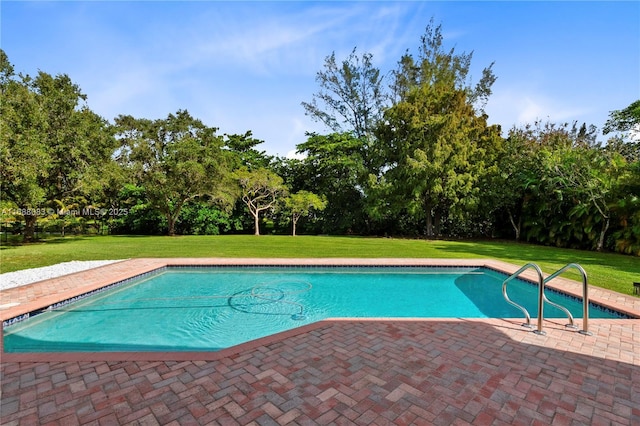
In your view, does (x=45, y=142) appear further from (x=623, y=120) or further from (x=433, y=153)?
(x=623, y=120)

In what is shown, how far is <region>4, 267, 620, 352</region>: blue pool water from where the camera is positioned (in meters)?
5.25

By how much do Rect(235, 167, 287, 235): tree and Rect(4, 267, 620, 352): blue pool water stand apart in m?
12.4

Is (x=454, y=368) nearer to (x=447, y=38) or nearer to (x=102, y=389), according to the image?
(x=102, y=389)

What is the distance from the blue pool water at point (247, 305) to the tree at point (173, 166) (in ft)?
36.7

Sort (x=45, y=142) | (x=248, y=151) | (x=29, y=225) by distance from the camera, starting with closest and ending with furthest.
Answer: (x=45, y=142) → (x=29, y=225) → (x=248, y=151)

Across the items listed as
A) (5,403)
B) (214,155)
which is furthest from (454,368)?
(214,155)

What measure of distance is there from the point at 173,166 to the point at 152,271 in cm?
1207

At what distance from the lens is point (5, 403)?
279cm

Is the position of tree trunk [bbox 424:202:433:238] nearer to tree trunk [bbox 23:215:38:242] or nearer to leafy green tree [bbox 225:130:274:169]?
leafy green tree [bbox 225:130:274:169]

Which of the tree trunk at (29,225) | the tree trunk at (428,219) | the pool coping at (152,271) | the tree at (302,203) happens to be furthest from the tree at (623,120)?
the tree trunk at (29,225)

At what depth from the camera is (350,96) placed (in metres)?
26.4

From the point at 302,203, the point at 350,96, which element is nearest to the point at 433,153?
the point at 302,203

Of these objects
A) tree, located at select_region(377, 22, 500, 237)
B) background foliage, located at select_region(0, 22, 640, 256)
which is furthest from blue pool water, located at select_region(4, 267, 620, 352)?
tree, located at select_region(377, 22, 500, 237)

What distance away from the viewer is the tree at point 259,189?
2178 centimetres
